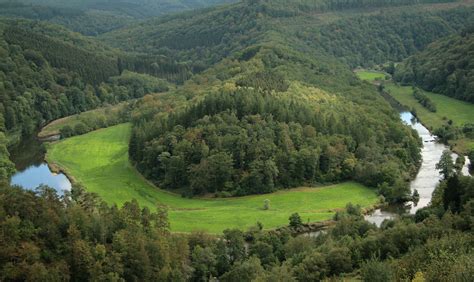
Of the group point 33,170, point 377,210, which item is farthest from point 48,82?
point 377,210

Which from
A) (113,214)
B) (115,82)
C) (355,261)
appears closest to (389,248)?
(355,261)

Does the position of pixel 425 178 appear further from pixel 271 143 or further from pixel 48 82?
pixel 48 82

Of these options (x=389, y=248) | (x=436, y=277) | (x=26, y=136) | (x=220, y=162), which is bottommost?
(x=26, y=136)

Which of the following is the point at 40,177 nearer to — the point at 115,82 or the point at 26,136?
the point at 26,136

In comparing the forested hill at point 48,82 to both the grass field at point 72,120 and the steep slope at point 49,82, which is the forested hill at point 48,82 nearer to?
the steep slope at point 49,82

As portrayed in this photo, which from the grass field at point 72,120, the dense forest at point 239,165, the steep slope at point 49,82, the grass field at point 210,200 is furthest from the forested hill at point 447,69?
the grass field at point 72,120

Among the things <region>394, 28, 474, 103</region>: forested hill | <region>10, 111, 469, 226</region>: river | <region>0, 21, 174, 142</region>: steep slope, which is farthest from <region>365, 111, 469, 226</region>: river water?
<region>0, 21, 174, 142</region>: steep slope
